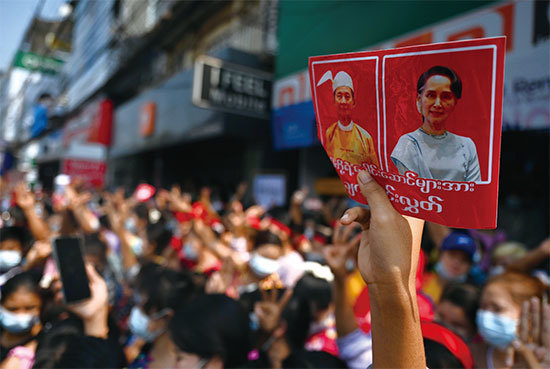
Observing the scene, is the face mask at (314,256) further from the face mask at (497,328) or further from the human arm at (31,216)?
the human arm at (31,216)

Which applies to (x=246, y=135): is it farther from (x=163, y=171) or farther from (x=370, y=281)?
(x=370, y=281)

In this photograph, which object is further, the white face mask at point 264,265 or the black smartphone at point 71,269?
the white face mask at point 264,265

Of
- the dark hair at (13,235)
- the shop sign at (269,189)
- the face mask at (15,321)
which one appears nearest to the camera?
the face mask at (15,321)

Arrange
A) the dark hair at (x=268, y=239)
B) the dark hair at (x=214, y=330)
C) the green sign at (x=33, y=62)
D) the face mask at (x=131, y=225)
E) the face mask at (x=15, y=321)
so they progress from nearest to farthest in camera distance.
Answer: the dark hair at (x=214, y=330) < the face mask at (x=15, y=321) < the dark hair at (x=268, y=239) < the face mask at (x=131, y=225) < the green sign at (x=33, y=62)

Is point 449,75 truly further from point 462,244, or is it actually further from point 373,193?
point 462,244

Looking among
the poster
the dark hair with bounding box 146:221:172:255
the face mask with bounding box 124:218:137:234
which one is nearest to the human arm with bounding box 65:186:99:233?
the dark hair with bounding box 146:221:172:255

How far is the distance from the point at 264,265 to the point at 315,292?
65 centimetres

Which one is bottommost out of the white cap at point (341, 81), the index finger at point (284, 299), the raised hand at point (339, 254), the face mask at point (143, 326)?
the face mask at point (143, 326)

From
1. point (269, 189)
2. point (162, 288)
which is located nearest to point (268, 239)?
point (162, 288)

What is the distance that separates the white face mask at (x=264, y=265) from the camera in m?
2.89

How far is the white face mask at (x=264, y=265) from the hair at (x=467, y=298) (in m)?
1.25

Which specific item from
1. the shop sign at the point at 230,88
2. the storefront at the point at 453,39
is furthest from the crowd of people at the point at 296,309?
the shop sign at the point at 230,88

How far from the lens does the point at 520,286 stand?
1.88 meters

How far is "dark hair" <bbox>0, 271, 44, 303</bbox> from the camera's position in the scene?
2.03 metres
